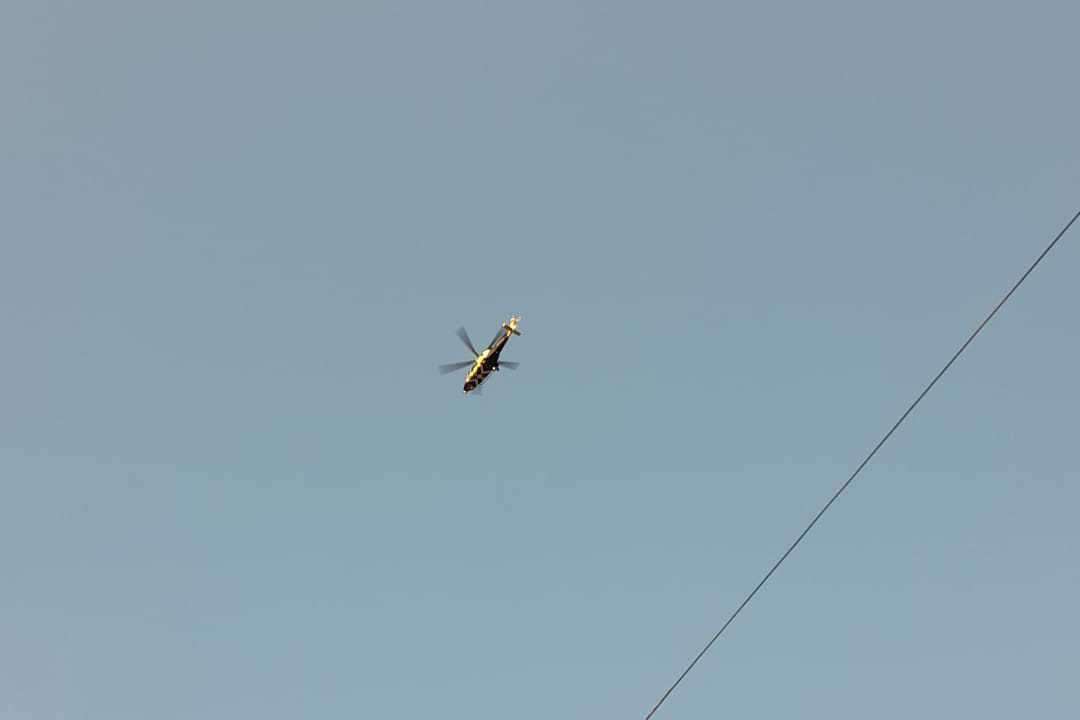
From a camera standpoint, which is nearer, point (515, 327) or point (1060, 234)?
point (1060, 234)

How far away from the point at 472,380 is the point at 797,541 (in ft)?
197

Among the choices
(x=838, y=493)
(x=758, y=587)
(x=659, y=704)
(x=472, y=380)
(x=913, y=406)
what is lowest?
(x=659, y=704)

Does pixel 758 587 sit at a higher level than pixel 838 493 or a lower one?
lower

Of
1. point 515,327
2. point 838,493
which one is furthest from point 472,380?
point 838,493

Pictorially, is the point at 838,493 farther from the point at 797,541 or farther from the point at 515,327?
the point at 515,327

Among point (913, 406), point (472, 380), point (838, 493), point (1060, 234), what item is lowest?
point (838, 493)

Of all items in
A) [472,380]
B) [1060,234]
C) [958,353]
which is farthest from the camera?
[472,380]

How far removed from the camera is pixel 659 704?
1048 inches

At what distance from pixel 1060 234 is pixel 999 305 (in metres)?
2.35

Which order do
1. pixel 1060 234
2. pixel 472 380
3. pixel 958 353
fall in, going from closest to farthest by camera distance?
pixel 1060 234, pixel 958 353, pixel 472 380

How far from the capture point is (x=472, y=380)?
281 feet

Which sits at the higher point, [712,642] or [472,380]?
[472,380]

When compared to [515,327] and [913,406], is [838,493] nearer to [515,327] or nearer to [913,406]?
[913,406]

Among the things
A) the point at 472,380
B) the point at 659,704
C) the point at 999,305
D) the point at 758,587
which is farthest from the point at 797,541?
the point at 472,380
